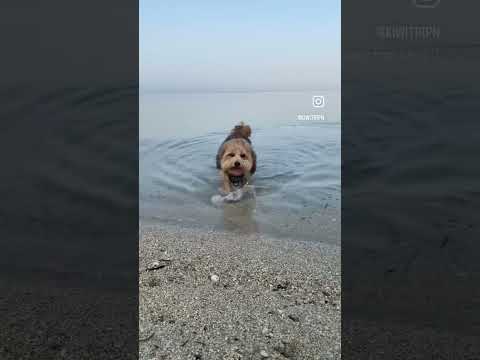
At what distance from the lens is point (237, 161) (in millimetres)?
2059

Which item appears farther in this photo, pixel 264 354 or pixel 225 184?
pixel 225 184

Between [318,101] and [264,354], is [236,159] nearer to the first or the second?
[318,101]

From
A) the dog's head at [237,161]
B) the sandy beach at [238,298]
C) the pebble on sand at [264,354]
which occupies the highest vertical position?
the dog's head at [237,161]

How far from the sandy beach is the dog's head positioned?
283mm

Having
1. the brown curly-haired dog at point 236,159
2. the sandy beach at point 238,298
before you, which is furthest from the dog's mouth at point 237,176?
the sandy beach at point 238,298

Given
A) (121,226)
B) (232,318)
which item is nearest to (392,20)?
(232,318)

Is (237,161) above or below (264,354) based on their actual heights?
above

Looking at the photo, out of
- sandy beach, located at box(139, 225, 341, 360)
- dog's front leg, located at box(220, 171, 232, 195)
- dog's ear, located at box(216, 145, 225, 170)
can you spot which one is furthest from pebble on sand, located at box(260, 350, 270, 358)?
dog's ear, located at box(216, 145, 225, 170)

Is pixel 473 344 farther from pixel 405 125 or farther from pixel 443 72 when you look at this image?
pixel 443 72

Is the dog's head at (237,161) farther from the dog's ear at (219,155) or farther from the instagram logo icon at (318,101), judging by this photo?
the instagram logo icon at (318,101)

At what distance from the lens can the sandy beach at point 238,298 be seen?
2080 millimetres

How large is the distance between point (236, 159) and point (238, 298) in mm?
676

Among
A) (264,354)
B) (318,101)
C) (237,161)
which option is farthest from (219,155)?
(264,354)

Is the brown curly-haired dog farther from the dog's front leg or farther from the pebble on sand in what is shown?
the pebble on sand
